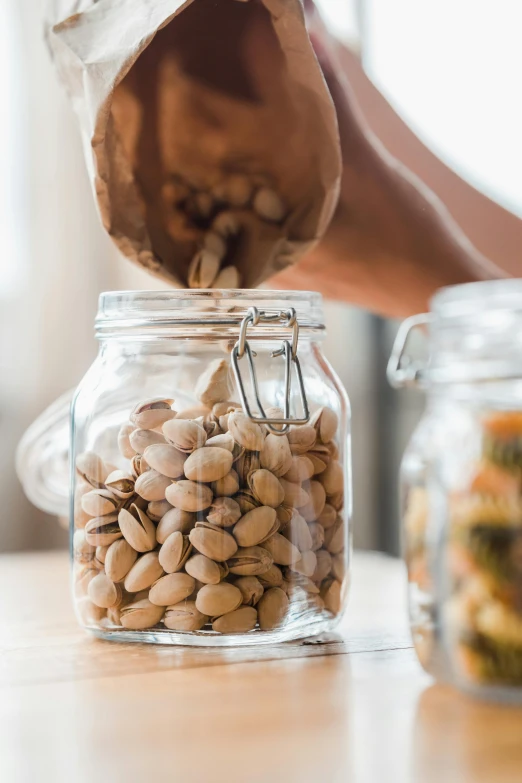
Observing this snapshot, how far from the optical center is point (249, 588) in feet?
1.72

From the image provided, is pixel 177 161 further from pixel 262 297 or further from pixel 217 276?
pixel 262 297

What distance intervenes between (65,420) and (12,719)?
0.47 meters

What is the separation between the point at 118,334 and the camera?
593mm

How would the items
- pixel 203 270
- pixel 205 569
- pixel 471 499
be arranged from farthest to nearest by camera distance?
pixel 203 270, pixel 205 569, pixel 471 499

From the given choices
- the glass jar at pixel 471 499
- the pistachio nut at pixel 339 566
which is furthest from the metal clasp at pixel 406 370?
the pistachio nut at pixel 339 566

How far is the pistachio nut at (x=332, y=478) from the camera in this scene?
57 centimetres

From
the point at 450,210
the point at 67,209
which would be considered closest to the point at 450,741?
the point at 450,210

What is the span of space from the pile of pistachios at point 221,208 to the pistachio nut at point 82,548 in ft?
0.68

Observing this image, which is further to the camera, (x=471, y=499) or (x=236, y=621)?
(x=236, y=621)

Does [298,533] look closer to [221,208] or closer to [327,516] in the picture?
[327,516]

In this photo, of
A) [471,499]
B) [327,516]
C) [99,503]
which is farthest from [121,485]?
[471,499]

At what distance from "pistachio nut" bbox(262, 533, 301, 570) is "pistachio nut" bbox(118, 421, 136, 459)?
94 millimetres

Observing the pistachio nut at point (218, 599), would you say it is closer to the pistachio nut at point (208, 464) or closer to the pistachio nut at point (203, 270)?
the pistachio nut at point (208, 464)

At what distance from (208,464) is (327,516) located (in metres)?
0.09
